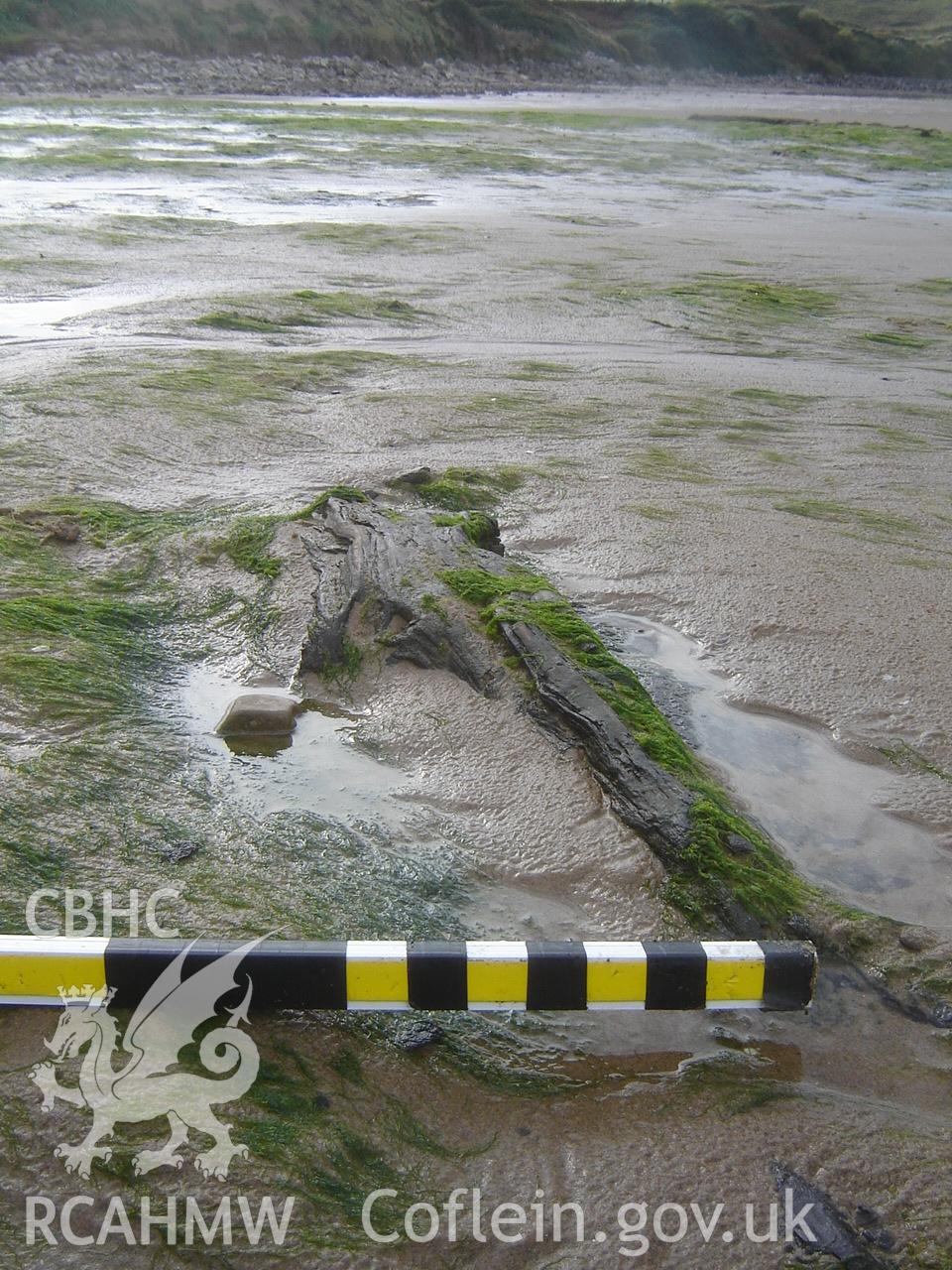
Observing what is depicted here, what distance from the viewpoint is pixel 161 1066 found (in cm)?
207

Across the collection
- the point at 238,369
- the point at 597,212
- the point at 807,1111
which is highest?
the point at 597,212

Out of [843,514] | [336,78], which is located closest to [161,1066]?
[843,514]

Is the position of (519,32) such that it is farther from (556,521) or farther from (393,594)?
(393,594)

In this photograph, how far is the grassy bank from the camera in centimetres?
3148

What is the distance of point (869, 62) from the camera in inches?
2242

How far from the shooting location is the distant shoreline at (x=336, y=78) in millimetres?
28094

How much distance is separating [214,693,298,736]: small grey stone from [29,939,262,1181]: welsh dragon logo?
47.8 inches

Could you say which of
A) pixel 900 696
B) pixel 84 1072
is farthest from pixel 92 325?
pixel 84 1072

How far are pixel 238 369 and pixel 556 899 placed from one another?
201 inches

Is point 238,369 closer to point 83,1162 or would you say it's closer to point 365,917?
point 365,917

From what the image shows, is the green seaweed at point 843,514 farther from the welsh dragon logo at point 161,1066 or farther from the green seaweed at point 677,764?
the welsh dragon logo at point 161,1066

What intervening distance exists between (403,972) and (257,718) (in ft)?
4.52

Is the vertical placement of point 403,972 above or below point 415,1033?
above

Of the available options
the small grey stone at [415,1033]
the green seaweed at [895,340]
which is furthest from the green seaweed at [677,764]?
the green seaweed at [895,340]
